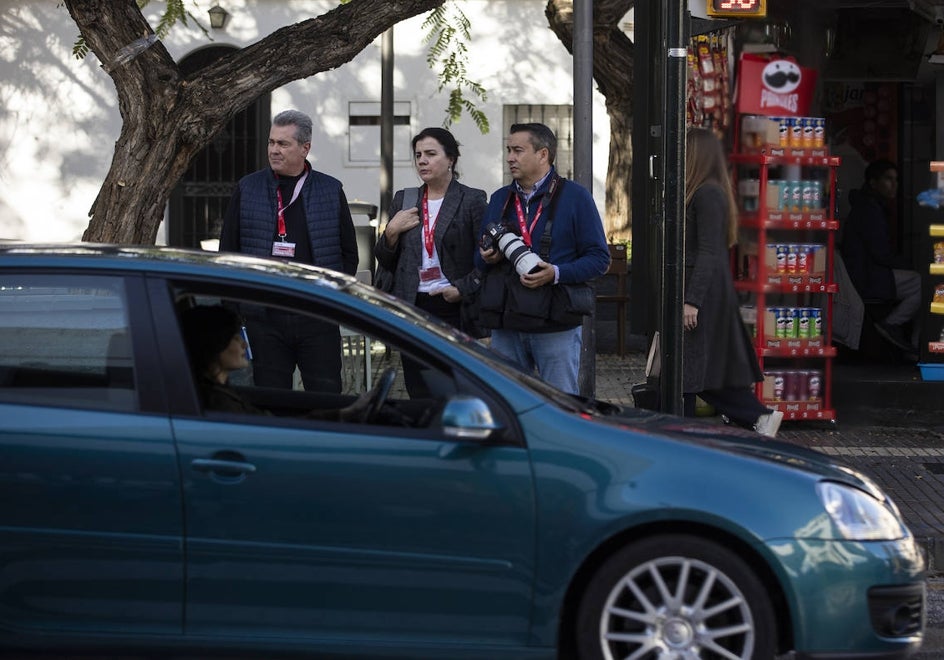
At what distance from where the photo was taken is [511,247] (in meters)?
7.09

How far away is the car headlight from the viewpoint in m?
4.54

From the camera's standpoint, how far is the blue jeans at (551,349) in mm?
7242

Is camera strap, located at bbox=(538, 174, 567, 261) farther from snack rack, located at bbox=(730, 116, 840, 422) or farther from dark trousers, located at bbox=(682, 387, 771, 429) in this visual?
snack rack, located at bbox=(730, 116, 840, 422)

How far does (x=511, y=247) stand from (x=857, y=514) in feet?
9.31

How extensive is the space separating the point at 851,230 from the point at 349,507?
811cm

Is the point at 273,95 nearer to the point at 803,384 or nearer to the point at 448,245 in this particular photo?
the point at 803,384

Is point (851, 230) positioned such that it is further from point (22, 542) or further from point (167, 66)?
point (22, 542)

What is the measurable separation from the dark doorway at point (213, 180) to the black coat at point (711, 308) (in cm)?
1630

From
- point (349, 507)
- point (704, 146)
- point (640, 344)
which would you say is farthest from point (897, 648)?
point (640, 344)

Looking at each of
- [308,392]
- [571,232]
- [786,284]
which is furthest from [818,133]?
[308,392]

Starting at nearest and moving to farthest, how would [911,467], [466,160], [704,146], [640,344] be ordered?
[704,146]
[911,467]
[640,344]
[466,160]

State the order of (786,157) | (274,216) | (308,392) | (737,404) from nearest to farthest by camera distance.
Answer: (308,392)
(274,216)
(737,404)
(786,157)

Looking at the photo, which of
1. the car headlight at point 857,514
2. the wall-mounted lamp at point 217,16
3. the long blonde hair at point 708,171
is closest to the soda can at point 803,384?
the long blonde hair at point 708,171

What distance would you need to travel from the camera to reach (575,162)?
28.9 feet
